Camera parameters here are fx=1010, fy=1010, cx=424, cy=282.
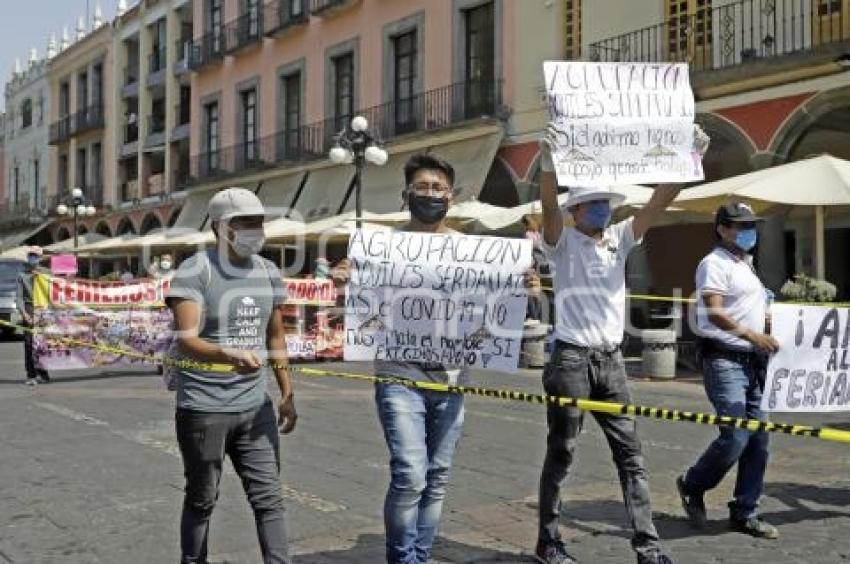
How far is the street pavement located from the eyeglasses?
1725 mm

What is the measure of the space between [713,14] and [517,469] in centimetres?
1176

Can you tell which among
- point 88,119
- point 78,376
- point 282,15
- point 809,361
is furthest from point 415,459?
point 88,119

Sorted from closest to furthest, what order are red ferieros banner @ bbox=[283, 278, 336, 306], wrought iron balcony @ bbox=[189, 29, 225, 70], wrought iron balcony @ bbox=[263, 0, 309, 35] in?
red ferieros banner @ bbox=[283, 278, 336, 306]
wrought iron balcony @ bbox=[263, 0, 309, 35]
wrought iron balcony @ bbox=[189, 29, 225, 70]

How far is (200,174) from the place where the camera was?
111ft

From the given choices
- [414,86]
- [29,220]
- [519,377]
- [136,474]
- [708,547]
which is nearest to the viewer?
[708,547]

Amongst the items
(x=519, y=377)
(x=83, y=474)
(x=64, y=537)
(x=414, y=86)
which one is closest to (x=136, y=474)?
(x=83, y=474)

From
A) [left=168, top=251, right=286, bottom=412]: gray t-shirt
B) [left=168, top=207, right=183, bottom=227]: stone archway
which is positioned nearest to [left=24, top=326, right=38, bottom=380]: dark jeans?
[left=168, top=251, right=286, bottom=412]: gray t-shirt

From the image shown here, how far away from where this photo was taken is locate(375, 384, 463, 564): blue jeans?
4.01 meters

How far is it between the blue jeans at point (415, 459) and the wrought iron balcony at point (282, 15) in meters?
24.9

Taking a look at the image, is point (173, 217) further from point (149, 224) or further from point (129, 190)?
point (129, 190)

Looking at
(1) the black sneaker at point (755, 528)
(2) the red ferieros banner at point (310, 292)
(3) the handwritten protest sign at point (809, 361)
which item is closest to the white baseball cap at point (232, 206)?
(3) the handwritten protest sign at point (809, 361)

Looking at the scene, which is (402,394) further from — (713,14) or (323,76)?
(323,76)

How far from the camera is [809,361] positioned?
208 inches

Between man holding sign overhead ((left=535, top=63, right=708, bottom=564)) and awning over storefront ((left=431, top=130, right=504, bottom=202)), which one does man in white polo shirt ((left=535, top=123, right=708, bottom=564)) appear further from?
awning over storefront ((left=431, top=130, right=504, bottom=202))
